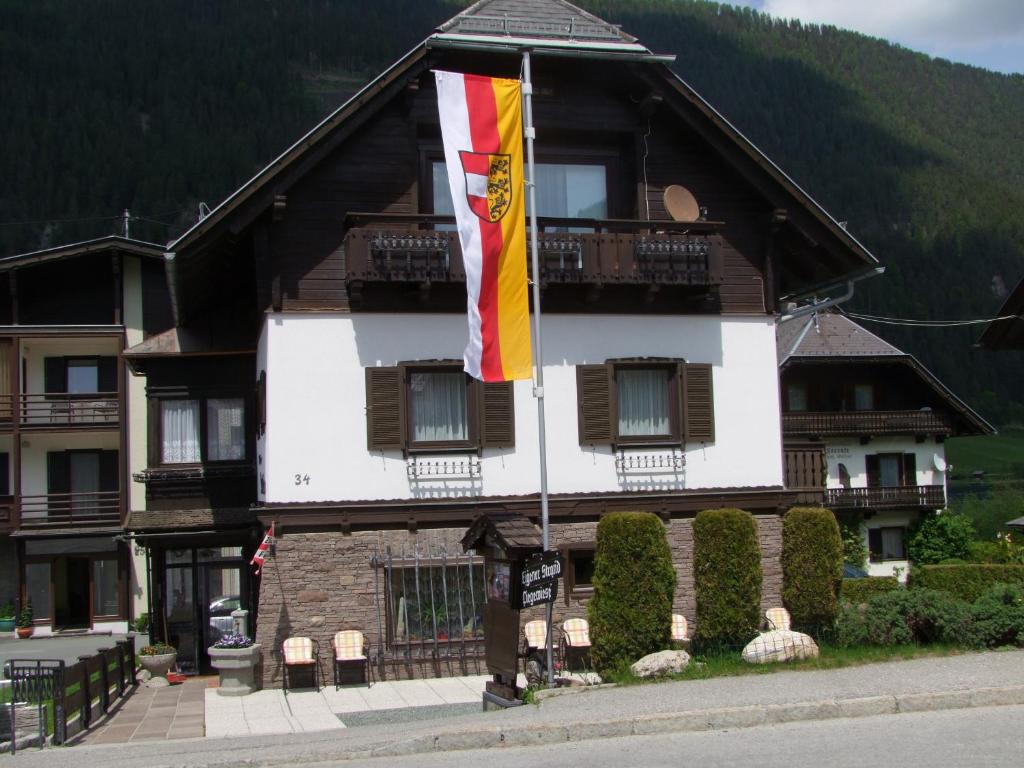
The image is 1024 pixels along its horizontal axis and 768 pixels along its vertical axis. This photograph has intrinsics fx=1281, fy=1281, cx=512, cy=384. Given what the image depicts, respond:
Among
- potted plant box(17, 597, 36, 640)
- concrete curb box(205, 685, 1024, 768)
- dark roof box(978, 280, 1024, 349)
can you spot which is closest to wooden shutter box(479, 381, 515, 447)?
concrete curb box(205, 685, 1024, 768)

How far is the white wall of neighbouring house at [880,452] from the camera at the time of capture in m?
53.5

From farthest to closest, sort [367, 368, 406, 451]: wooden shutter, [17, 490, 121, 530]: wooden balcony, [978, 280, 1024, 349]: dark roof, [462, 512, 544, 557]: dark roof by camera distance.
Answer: [17, 490, 121, 530]: wooden balcony < [978, 280, 1024, 349]: dark roof < [367, 368, 406, 451]: wooden shutter < [462, 512, 544, 557]: dark roof

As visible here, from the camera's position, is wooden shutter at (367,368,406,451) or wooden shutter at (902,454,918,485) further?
wooden shutter at (902,454,918,485)

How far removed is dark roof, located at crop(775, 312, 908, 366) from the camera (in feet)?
173

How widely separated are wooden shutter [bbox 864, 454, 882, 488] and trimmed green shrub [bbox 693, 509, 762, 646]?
3755 cm

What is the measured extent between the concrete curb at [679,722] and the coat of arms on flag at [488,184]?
23.8 ft

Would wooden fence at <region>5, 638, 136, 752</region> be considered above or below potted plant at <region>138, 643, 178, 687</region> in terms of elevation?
above

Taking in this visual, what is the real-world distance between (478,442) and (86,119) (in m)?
118

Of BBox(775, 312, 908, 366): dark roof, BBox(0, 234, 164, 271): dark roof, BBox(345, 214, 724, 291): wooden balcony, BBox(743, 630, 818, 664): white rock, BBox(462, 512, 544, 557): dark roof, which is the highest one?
BBox(0, 234, 164, 271): dark roof

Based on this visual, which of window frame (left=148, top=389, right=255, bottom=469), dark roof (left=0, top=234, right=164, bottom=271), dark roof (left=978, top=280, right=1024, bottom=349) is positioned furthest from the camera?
dark roof (left=0, top=234, right=164, bottom=271)

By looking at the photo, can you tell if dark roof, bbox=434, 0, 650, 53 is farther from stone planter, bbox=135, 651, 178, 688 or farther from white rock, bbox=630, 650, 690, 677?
stone planter, bbox=135, 651, 178, 688

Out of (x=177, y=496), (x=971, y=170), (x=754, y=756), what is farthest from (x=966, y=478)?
(x=754, y=756)

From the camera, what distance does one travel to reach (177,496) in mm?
24203

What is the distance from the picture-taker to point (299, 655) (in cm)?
1906
